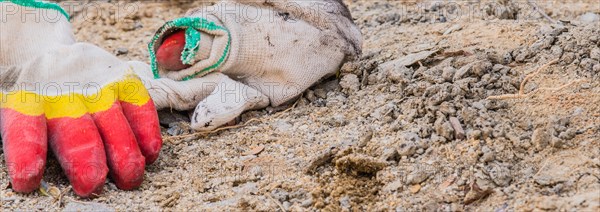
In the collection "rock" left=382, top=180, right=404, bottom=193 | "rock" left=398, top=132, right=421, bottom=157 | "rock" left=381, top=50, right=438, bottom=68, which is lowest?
"rock" left=382, top=180, right=404, bottom=193

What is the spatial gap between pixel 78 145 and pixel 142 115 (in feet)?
0.85

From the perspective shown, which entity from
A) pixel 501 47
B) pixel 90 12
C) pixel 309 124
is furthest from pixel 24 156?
pixel 90 12

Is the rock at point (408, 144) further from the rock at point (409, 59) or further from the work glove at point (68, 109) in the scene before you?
the work glove at point (68, 109)

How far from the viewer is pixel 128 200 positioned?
2324 millimetres

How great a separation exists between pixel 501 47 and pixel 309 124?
0.72 metres

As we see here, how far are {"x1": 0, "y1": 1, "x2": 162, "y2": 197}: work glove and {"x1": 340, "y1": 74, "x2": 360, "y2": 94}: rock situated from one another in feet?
2.21

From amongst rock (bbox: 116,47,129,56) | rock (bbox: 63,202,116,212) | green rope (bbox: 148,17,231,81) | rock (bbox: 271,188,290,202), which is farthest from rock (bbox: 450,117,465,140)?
rock (bbox: 116,47,129,56)

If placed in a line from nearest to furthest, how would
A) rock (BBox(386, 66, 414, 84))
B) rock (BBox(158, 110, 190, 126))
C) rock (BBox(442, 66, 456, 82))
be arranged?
rock (BBox(442, 66, 456, 82)), rock (BBox(386, 66, 414, 84)), rock (BBox(158, 110, 190, 126))

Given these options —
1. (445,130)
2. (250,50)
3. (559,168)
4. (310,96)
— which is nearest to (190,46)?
(250,50)

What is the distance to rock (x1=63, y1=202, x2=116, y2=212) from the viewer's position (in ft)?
7.39

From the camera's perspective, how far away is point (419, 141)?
2.37 m

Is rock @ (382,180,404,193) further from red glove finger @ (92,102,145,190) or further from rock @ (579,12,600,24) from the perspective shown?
rock @ (579,12,600,24)

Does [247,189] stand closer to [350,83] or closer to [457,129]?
[457,129]

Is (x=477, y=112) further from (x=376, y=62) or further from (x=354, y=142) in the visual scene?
(x=376, y=62)
